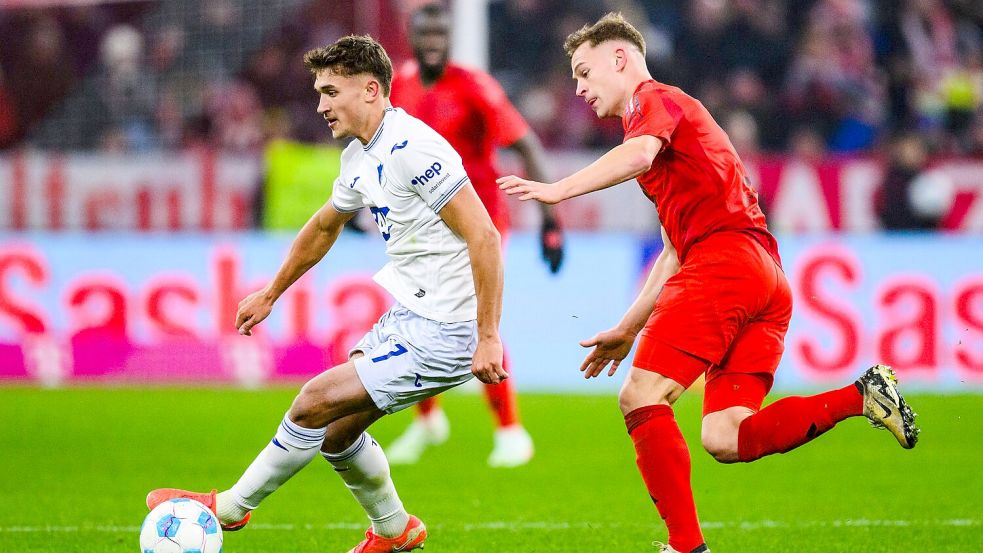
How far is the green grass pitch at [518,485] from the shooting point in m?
5.65

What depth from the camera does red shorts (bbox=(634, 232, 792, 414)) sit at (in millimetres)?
4613

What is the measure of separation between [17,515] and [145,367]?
6.21m

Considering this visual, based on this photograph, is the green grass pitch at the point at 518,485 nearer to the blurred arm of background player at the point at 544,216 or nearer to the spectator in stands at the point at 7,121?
the blurred arm of background player at the point at 544,216

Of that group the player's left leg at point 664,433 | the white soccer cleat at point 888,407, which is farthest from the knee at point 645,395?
the white soccer cleat at point 888,407

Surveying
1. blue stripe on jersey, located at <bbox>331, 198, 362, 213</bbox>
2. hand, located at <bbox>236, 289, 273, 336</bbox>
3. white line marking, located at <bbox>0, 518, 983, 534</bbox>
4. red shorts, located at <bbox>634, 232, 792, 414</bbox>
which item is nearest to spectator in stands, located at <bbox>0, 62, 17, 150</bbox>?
white line marking, located at <bbox>0, 518, 983, 534</bbox>

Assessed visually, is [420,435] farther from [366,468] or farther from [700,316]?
[700,316]

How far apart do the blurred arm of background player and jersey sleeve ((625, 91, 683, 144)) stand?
129 inches

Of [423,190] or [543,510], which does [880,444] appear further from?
[423,190]

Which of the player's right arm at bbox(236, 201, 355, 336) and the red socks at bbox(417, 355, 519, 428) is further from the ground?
the player's right arm at bbox(236, 201, 355, 336)

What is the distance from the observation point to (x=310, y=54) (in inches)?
187

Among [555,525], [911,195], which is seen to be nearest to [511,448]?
[555,525]

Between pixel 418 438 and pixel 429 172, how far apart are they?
4.15 meters

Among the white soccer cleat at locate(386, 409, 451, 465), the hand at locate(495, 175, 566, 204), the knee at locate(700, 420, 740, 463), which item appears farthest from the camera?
the white soccer cleat at locate(386, 409, 451, 465)

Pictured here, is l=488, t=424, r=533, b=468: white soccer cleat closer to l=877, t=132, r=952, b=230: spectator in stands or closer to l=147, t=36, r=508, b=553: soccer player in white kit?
l=147, t=36, r=508, b=553: soccer player in white kit
